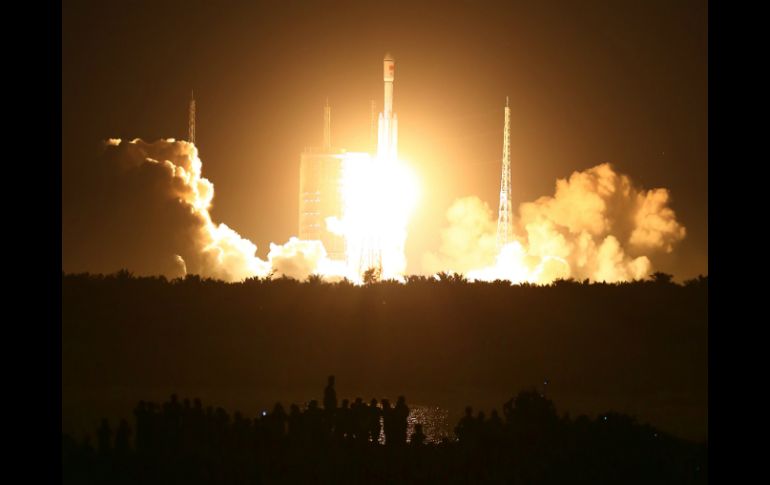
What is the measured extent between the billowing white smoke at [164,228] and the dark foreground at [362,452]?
121 ft

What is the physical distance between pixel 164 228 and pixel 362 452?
4067cm

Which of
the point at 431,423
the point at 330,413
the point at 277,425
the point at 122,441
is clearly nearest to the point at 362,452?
the point at 330,413

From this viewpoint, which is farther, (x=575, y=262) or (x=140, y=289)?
(x=575, y=262)

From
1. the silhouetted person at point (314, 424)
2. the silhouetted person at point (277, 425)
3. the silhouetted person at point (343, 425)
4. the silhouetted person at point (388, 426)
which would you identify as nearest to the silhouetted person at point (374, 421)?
the silhouetted person at point (388, 426)

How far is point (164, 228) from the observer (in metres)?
61.2

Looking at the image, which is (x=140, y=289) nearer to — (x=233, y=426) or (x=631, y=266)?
(x=233, y=426)

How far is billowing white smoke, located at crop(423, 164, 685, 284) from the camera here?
66812mm

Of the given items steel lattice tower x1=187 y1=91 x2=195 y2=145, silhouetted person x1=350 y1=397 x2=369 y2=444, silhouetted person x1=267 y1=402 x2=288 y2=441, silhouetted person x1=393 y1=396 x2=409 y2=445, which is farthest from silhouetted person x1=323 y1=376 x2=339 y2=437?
steel lattice tower x1=187 y1=91 x2=195 y2=145

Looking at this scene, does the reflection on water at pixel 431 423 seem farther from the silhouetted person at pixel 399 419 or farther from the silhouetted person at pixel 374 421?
the silhouetted person at pixel 399 419

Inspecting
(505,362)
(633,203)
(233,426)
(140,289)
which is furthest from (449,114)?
(233,426)

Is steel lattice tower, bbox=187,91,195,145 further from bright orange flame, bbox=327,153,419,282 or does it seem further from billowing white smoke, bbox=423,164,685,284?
billowing white smoke, bbox=423,164,685,284

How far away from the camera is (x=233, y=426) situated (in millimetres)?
21891

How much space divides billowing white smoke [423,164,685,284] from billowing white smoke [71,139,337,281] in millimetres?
9443
